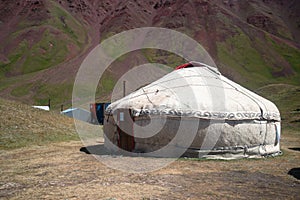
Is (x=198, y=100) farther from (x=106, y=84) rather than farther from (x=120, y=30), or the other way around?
(x=120, y=30)

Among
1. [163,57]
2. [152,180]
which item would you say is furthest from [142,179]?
[163,57]

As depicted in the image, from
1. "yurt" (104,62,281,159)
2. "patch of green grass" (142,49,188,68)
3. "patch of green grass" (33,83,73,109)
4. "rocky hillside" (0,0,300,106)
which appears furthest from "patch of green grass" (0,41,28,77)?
"yurt" (104,62,281,159)

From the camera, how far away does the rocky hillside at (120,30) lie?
5469 cm

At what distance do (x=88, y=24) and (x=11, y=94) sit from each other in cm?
3733

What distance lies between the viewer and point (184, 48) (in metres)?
59.0

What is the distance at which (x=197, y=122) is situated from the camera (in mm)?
7691

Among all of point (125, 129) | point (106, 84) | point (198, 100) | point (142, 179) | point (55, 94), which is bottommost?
point (142, 179)

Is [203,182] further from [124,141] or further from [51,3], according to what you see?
[51,3]

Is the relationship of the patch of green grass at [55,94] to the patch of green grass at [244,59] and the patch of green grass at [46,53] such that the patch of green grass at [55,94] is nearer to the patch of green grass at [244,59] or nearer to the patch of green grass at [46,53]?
the patch of green grass at [46,53]

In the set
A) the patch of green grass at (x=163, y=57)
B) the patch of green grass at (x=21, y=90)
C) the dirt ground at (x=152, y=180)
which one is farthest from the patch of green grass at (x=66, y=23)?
the dirt ground at (x=152, y=180)

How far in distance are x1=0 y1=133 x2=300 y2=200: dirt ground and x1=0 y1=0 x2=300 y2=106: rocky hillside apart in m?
42.6

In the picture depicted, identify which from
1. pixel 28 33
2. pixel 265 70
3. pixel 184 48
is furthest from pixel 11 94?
pixel 265 70

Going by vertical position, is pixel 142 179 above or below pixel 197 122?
below

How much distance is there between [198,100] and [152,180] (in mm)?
2976
